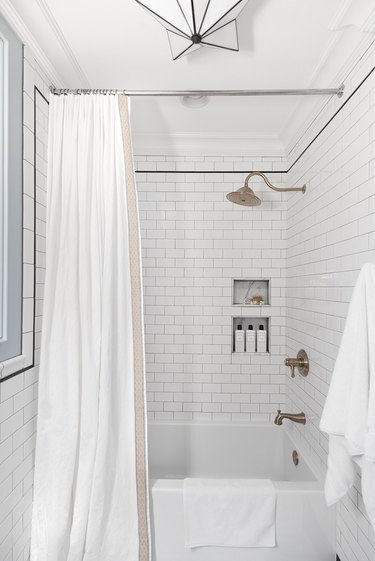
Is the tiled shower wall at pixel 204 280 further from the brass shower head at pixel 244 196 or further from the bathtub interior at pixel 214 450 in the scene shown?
the brass shower head at pixel 244 196

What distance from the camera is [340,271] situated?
168cm

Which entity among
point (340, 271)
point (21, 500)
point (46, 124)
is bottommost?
point (21, 500)

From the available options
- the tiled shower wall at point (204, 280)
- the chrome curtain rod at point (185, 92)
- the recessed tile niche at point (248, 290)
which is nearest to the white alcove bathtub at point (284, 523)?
the tiled shower wall at point (204, 280)

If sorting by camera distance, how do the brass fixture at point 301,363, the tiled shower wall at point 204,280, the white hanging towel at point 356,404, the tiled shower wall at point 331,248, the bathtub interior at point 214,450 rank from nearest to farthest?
1. the white hanging towel at point 356,404
2. the tiled shower wall at point 331,248
3. the brass fixture at point 301,363
4. the bathtub interior at point 214,450
5. the tiled shower wall at point 204,280

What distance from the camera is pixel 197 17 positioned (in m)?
1.25

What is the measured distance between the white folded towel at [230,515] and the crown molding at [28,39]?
80.0 inches

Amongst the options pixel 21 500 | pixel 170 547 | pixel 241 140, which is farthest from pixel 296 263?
pixel 21 500

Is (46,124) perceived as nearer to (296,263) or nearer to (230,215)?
(230,215)

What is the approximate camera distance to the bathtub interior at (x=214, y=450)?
8.20 feet

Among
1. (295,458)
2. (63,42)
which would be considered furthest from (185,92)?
(295,458)

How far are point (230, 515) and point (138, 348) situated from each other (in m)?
0.88

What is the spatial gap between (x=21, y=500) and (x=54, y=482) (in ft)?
0.44

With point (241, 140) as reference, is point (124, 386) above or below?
below

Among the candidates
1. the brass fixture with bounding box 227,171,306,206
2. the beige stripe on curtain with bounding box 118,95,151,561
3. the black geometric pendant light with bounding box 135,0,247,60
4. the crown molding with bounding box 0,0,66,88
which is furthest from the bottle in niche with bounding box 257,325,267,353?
the crown molding with bounding box 0,0,66,88
